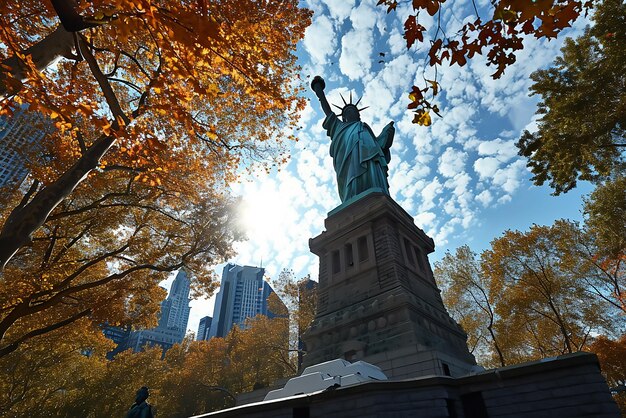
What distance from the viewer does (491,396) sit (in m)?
6.41

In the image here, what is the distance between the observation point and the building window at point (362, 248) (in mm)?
16734

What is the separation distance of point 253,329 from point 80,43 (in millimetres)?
31139

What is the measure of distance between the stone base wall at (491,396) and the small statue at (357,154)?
491 inches

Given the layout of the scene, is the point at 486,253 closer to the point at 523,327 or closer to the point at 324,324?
the point at 523,327

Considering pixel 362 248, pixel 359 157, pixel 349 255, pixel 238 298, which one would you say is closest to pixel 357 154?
pixel 359 157

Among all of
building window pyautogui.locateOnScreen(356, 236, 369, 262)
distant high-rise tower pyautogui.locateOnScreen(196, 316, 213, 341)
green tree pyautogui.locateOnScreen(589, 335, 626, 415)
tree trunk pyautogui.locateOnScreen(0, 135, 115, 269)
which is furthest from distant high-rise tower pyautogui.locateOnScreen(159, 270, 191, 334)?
tree trunk pyautogui.locateOnScreen(0, 135, 115, 269)

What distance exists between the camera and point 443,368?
10.7 metres

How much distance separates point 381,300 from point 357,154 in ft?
31.6

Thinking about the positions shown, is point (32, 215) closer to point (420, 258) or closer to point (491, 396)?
point (491, 396)

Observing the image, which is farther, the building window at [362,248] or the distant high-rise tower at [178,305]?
the distant high-rise tower at [178,305]

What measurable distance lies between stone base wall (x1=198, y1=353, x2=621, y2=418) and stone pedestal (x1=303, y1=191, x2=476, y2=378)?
4.27 metres

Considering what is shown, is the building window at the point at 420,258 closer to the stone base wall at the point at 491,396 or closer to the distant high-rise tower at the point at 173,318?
the stone base wall at the point at 491,396

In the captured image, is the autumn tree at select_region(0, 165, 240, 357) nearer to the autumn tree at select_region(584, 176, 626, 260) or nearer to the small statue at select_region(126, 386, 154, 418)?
the small statue at select_region(126, 386, 154, 418)

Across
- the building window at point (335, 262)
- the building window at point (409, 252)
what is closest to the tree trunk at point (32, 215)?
the building window at point (335, 262)
